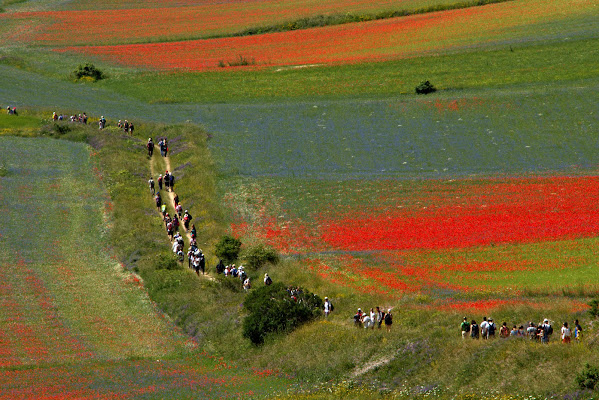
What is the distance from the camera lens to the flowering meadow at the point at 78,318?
38.8 metres

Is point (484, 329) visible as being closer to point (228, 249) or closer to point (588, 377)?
point (588, 377)

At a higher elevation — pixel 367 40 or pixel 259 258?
pixel 367 40

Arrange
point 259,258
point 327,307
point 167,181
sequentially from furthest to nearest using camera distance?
point 167,181 < point 259,258 < point 327,307

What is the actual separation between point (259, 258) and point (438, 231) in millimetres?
10105

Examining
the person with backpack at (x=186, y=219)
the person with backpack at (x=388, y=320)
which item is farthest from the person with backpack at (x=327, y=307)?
the person with backpack at (x=186, y=219)

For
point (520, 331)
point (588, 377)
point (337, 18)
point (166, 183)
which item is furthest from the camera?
point (337, 18)

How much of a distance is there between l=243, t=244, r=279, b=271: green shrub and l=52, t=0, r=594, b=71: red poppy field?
170 feet

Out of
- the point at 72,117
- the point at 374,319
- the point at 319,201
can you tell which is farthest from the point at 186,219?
the point at 72,117

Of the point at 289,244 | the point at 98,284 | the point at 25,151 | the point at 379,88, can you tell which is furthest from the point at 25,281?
the point at 379,88

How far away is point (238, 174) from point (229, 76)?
32.7 metres

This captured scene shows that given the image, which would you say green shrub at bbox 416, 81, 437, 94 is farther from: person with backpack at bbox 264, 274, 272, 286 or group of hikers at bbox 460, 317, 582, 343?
group of hikers at bbox 460, 317, 582, 343

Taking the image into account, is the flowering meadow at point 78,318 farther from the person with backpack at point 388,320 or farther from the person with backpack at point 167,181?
the person with backpack at point 388,320

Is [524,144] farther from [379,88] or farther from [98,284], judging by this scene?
[98,284]

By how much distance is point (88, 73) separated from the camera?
108 metres
